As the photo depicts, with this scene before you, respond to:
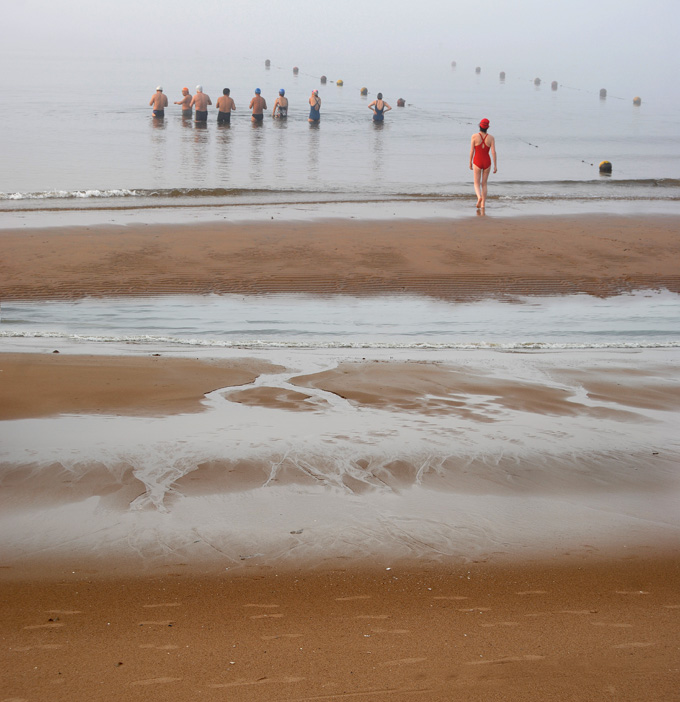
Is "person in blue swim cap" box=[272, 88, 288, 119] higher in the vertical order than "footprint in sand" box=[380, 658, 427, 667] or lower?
higher

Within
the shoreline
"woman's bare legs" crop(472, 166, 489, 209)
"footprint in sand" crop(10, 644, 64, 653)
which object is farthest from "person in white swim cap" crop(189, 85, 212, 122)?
"footprint in sand" crop(10, 644, 64, 653)

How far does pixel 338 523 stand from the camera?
159 inches

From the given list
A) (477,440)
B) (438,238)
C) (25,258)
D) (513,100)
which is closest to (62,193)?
(25,258)

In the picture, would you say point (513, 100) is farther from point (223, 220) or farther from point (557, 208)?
point (223, 220)

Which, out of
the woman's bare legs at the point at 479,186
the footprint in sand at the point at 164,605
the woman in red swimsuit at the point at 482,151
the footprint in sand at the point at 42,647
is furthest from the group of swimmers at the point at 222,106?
the footprint in sand at the point at 42,647

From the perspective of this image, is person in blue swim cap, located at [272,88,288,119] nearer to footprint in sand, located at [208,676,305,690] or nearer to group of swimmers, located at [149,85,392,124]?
group of swimmers, located at [149,85,392,124]

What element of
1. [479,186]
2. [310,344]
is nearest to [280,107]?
[479,186]

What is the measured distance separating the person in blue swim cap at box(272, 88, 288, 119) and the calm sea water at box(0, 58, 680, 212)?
0.59 m

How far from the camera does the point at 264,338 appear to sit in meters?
8.43

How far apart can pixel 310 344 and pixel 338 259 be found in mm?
3827

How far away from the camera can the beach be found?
294 cm

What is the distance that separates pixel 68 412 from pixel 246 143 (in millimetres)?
24778

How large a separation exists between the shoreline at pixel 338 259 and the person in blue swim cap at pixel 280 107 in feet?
77.3

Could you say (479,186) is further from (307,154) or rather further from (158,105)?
(158,105)
